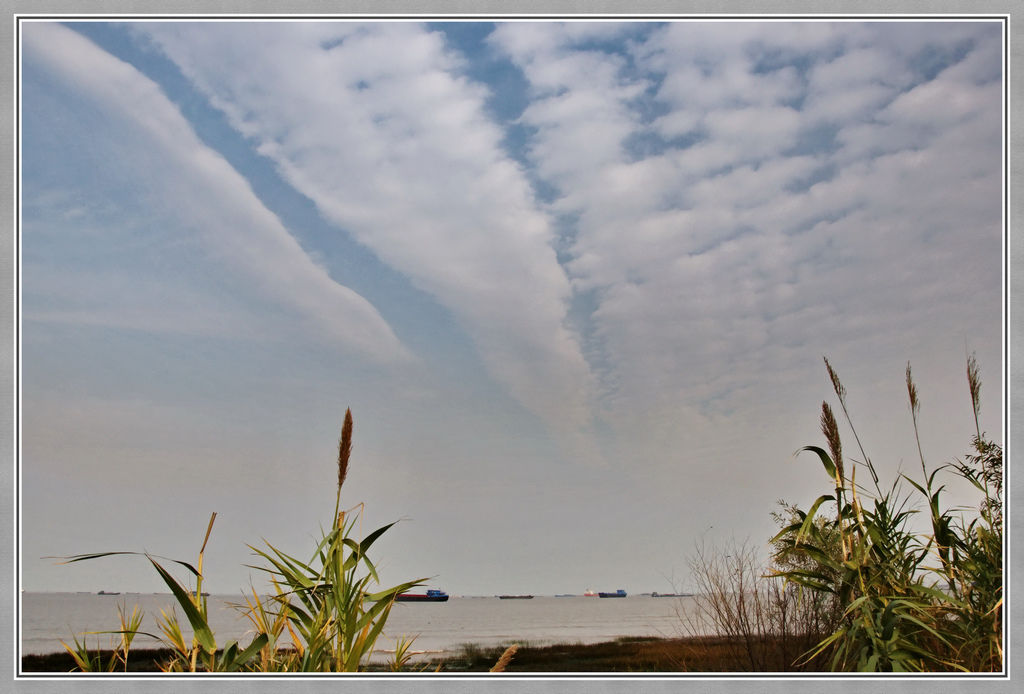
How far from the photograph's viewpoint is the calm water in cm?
1122

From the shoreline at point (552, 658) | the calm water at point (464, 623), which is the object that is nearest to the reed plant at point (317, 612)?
the shoreline at point (552, 658)

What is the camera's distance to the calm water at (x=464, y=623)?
11.2 metres

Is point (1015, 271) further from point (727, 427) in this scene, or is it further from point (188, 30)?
point (188, 30)

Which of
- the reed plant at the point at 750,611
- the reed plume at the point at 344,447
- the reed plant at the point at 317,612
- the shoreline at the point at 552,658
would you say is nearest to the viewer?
the reed plant at the point at 317,612

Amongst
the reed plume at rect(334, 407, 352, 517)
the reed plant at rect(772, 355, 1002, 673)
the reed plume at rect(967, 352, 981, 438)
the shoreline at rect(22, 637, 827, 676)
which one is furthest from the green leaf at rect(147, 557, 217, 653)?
the shoreline at rect(22, 637, 827, 676)

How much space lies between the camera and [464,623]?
1652 cm

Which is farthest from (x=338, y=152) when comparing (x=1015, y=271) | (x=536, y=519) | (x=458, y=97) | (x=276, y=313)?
(x=536, y=519)

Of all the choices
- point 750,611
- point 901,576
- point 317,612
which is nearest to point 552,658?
point 750,611

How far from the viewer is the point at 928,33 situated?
3.56m

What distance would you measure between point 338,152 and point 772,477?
451 cm

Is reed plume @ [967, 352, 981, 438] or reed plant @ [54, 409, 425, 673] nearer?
reed plant @ [54, 409, 425, 673]

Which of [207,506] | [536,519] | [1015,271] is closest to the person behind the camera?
[1015,271]

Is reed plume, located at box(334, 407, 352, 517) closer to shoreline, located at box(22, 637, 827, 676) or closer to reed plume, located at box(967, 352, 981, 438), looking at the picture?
reed plume, located at box(967, 352, 981, 438)

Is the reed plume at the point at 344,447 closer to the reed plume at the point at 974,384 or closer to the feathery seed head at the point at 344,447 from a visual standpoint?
the feathery seed head at the point at 344,447
